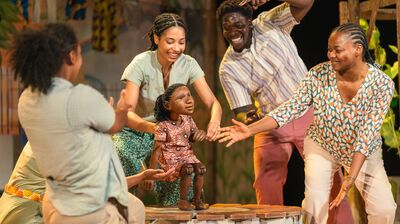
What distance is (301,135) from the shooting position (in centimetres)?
686

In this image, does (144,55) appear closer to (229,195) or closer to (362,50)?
(362,50)

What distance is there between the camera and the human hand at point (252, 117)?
22.1 feet

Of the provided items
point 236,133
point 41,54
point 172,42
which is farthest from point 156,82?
point 41,54

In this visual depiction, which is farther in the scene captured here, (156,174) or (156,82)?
(156,82)

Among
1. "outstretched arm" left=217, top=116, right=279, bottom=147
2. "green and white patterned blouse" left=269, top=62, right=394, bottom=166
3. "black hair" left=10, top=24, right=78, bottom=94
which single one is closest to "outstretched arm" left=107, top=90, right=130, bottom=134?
"black hair" left=10, top=24, right=78, bottom=94

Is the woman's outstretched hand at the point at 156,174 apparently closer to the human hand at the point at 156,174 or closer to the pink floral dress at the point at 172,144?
the human hand at the point at 156,174

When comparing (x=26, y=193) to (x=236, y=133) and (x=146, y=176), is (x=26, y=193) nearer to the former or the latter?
(x=146, y=176)

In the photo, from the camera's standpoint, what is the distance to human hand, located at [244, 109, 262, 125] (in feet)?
22.1

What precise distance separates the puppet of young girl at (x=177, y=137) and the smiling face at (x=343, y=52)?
900 millimetres

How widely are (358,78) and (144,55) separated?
1417 mm

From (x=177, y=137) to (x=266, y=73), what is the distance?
0.99 m

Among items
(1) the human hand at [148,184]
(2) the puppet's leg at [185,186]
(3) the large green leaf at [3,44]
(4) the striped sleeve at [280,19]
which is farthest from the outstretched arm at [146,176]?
(3) the large green leaf at [3,44]

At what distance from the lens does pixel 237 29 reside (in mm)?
6770

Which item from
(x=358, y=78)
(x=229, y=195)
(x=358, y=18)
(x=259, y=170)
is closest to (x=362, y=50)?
(x=358, y=78)
